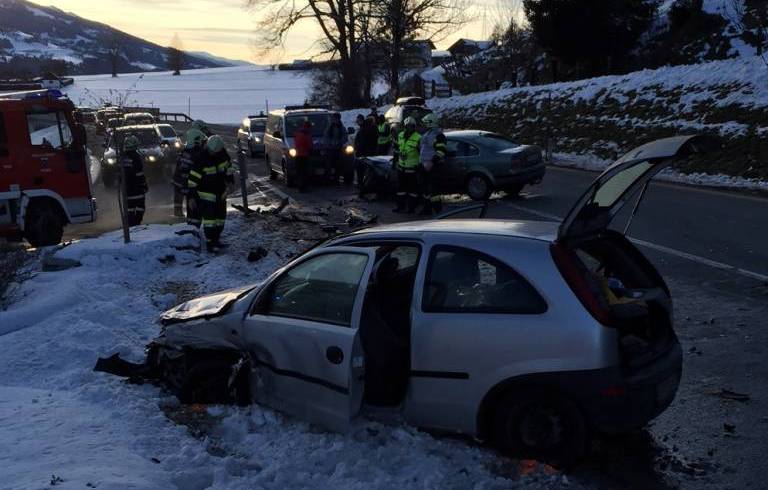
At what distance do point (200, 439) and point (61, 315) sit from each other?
344 centimetres

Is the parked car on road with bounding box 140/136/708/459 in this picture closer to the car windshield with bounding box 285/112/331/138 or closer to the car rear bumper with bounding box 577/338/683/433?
the car rear bumper with bounding box 577/338/683/433

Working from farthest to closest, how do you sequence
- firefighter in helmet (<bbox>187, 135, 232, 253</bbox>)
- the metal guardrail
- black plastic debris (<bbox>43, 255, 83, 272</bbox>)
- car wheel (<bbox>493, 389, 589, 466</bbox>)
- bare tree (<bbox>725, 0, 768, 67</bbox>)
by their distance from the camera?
the metal guardrail, bare tree (<bbox>725, 0, 768, 67</bbox>), firefighter in helmet (<bbox>187, 135, 232, 253</bbox>), black plastic debris (<bbox>43, 255, 83, 272</bbox>), car wheel (<bbox>493, 389, 589, 466</bbox>)

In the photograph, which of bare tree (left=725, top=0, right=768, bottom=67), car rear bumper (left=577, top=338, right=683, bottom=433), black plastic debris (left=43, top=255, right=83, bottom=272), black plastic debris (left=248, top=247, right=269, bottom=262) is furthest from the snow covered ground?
bare tree (left=725, top=0, right=768, bottom=67)

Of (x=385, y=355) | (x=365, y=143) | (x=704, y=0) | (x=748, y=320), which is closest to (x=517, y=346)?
(x=385, y=355)

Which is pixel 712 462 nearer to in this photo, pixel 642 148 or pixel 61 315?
pixel 642 148

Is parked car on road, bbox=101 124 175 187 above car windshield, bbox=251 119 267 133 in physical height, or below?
below

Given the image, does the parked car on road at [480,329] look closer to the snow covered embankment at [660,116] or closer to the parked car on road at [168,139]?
the snow covered embankment at [660,116]

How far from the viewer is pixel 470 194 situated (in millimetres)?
15156

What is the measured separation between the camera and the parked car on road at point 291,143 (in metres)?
18.8

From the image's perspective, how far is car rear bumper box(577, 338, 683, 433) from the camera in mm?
4000

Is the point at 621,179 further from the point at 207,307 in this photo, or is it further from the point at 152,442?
the point at 152,442

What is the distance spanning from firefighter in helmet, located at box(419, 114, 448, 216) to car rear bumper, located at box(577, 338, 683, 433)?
9.41m

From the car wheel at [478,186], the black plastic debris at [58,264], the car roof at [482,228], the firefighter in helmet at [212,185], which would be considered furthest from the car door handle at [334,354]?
the car wheel at [478,186]

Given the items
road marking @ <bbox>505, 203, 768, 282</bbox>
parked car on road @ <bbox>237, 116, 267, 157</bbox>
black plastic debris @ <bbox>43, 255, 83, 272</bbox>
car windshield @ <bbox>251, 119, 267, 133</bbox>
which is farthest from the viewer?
car windshield @ <bbox>251, 119, 267, 133</bbox>
